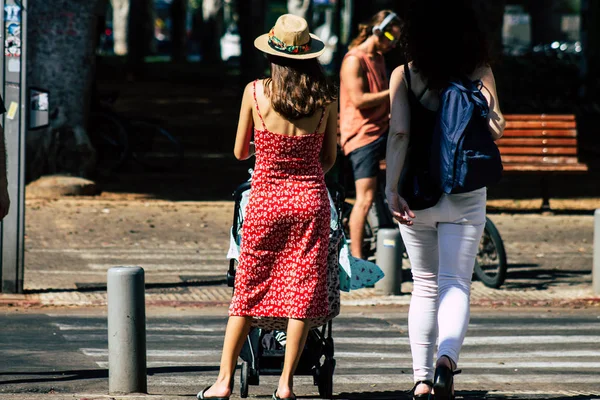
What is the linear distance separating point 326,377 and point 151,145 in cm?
1198

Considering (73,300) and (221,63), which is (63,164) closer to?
(73,300)

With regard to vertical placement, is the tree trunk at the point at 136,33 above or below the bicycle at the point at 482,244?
above

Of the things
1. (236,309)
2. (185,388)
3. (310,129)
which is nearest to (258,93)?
(310,129)

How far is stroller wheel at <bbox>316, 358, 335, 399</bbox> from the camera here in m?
6.11

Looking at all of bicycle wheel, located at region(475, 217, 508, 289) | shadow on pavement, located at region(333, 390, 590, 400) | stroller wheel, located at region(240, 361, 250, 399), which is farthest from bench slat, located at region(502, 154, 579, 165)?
stroller wheel, located at region(240, 361, 250, 399)

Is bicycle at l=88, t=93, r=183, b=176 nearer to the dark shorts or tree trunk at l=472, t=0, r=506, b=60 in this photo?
tree trunk at l=472, t=0, r=506, b=60

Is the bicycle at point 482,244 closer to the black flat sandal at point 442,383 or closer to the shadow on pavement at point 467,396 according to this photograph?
the shadow on pavement at point 467,396

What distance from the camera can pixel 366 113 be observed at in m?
9.76

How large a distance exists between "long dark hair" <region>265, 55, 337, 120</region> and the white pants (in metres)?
0.68

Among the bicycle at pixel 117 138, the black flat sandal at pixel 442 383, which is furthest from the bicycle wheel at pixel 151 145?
the black flat sandal at pixel 442 383

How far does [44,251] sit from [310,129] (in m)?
6.56

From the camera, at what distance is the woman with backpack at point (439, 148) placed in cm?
544

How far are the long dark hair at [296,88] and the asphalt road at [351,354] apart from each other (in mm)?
1431

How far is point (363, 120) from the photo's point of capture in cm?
977
